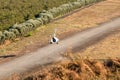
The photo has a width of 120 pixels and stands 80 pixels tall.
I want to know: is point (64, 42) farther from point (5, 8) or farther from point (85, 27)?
point (5, 8)

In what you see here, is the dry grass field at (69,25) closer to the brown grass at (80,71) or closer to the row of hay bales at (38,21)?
the row of hay bales at (38,21)

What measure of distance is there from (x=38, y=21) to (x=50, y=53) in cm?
874

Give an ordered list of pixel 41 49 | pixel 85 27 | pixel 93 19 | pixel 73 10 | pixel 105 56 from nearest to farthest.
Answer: pixel 105 56 < pixel 41 49 < pixel 85 27 < pixel 93 19 < pixel 73 10

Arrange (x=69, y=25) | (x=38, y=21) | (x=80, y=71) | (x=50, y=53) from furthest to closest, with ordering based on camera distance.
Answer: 1. (x=38, y=21)
2. (x=69, y=25)
3. (x=50, y=53)
4. (x=80, y=71)

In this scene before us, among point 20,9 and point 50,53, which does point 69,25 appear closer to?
point 50,53

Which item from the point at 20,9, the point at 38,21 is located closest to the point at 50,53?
the point at 38,21

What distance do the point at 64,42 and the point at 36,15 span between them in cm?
1016

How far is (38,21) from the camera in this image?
3556cm

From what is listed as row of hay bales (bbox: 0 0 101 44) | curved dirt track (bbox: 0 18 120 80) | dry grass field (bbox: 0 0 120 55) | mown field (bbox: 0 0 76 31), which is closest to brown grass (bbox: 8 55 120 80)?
curved dirt track (bbox: 0 18 120 80)

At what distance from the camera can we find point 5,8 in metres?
42.6

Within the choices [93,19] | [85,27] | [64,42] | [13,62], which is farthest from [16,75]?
[93,19]

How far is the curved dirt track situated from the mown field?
24.8 feet

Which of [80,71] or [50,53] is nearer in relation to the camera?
[80,71]

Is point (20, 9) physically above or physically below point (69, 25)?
above
